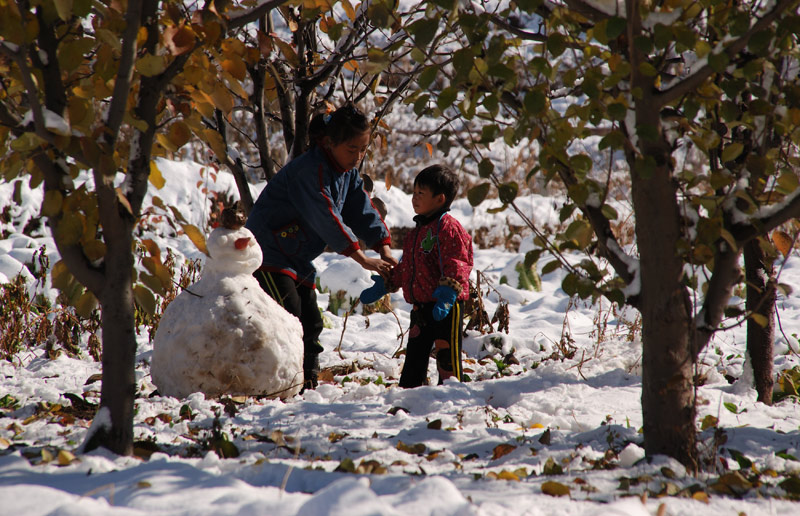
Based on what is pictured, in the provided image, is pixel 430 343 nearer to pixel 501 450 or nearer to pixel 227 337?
pixel 227 337

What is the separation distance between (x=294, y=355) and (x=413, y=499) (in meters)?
1.65

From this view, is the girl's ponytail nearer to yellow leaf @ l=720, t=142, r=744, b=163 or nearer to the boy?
the boy

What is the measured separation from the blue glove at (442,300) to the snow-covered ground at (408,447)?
1.16 feet

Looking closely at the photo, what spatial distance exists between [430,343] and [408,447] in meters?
1.38

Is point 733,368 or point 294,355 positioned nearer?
point 294,355

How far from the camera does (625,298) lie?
2008 millimetres

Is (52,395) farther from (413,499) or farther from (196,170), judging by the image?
(196,170)

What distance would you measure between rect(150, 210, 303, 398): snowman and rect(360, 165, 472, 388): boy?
0.78m

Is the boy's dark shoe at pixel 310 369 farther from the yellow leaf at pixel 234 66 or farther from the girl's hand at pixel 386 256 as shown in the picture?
the yellow leaf at pixel 234 66

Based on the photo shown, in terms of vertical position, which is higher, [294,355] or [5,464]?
[294,355]

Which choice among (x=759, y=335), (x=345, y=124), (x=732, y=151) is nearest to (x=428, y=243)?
(x=345, y=124)

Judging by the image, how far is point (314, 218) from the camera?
3.22m

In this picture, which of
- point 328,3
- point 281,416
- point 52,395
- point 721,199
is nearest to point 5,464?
point 281,416

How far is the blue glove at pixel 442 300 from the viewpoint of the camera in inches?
128
